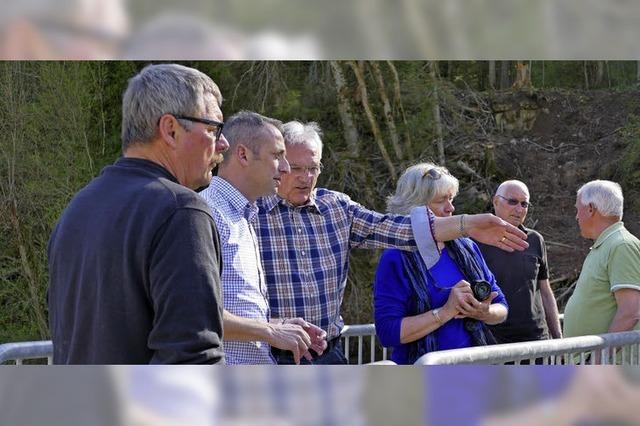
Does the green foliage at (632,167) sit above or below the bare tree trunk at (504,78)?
below

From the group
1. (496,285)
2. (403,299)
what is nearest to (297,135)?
(403,299)

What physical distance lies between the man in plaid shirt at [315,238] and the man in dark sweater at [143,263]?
96cm

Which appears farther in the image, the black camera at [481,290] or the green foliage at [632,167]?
the green foliage at [632,167]

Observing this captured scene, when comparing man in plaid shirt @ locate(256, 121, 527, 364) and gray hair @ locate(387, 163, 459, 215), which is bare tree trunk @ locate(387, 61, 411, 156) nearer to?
gray hair @ locate(387, 163, 459, 215)

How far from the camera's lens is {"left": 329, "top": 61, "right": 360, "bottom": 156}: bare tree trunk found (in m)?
8.53

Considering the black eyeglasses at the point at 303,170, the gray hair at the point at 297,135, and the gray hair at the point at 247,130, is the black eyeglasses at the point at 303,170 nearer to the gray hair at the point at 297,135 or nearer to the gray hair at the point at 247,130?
the gray hair at the point at 297,135

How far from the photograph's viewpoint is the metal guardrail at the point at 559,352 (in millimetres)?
2242

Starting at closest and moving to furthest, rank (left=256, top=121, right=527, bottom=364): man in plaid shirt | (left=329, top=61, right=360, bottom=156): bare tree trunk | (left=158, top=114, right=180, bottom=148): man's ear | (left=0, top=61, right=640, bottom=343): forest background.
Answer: (left=158, top=114, right=180, bottom=148): man's ear, (left=256, top=121, right=527, bottom=364): man in plaid shirt, (left=0, top=61, right=640, bottom=343): forest background, (left=329, top=61, right=360, bottom=156): bare tree trunk

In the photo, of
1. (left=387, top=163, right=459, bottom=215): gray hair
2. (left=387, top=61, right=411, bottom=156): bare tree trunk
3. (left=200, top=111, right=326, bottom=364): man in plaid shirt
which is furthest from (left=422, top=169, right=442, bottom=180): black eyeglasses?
(left=387, top=61, right=411, bottom=156): bare tree trunk

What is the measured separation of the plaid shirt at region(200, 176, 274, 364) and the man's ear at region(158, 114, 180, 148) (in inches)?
17.4

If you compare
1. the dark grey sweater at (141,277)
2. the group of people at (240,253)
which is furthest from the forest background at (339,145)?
the dark grey sweater at (141,277)

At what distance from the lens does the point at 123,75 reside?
8227 millimetres
